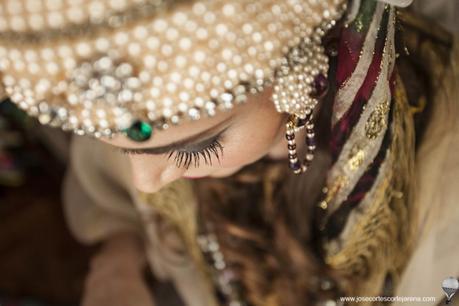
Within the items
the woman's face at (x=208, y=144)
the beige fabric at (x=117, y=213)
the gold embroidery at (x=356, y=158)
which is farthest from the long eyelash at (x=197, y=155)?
the beige fabric at (x=117, y=213)

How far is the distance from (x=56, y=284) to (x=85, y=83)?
932mm

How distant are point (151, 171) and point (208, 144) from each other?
77 mm

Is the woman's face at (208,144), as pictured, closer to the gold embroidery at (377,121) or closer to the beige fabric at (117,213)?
the gold embroidery at (377,121)

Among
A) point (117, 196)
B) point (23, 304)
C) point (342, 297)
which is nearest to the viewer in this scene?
point (342, 297)

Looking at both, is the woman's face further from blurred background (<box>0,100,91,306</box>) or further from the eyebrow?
blurred background (<box>0,100,91,306</box>)

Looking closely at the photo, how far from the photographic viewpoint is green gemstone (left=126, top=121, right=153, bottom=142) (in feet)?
1.77

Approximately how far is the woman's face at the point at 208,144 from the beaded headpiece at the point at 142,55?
37 mm

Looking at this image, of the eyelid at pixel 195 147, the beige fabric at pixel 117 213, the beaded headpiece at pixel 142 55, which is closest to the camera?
the beaded headpiece at pixel 142 55

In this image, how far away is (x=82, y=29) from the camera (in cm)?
50

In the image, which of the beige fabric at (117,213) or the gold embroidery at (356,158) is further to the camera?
the beige fabric at (117,213)

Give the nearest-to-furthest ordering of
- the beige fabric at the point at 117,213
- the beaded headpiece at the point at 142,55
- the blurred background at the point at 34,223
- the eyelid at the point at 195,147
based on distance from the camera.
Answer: the beaded headpiece at the point at 142,55 → the eyelid at the point at 195,147 → the beige fabric at the point at 117,213 → the blurred background at the point at 34,223

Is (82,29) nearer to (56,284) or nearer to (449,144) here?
(449,144)

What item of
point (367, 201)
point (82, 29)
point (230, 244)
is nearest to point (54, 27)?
point (82, 29)

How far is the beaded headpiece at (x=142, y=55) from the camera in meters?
0.50
